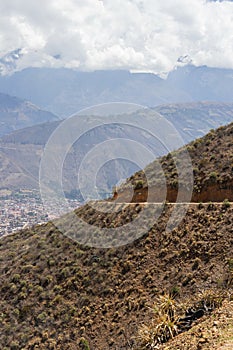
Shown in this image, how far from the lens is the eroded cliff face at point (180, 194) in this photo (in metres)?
30.2

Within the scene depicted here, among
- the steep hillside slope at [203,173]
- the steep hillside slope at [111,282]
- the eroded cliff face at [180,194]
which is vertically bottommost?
the steep hillside slope at [111,282]

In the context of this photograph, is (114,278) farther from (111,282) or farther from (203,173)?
(203,173)

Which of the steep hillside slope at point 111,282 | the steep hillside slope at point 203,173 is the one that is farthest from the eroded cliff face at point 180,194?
the steep hillside slope at point 111,282

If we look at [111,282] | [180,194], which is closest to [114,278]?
[111,282]

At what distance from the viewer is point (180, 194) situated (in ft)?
104

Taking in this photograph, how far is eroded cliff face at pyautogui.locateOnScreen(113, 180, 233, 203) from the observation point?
3017 centimetres

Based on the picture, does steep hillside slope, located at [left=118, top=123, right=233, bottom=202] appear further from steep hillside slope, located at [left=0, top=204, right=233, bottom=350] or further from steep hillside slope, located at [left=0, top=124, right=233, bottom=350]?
steep hillside slope, located at [left=0, top=204, right=233, bottom=350]

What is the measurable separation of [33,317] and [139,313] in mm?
7694

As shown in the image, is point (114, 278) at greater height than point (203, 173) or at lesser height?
lesser

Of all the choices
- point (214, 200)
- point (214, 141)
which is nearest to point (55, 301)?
point (214, 200)

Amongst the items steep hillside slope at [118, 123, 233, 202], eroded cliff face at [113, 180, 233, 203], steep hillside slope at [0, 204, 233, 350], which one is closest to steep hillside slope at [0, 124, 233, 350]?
steep hillside slope at [0, 204, 233, 350]

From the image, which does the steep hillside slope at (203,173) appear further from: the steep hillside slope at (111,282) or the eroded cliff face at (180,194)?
the steep hillside slope at (111,282)

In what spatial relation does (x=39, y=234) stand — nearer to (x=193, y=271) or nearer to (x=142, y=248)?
(x=142, y=248)

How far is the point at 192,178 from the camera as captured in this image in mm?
32812
